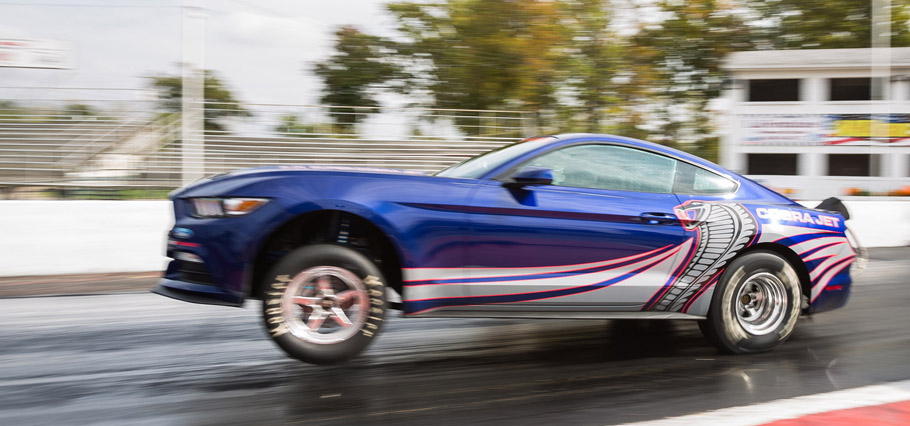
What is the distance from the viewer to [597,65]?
30.1 meters

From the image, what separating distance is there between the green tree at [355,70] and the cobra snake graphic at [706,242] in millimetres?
26451

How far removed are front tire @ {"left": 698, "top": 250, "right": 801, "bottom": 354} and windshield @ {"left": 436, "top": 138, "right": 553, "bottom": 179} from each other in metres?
1.52

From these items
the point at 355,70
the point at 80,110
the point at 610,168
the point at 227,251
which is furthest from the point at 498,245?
the point at 355,70

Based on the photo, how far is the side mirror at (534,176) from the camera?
4508 millimetres

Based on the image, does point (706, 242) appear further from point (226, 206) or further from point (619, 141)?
point (226, 206)

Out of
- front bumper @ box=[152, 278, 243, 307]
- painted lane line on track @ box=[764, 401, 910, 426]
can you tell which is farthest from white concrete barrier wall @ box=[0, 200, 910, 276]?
painted lane line on track @ box=[764, 401, 910, 426]

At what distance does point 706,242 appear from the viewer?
4949mm

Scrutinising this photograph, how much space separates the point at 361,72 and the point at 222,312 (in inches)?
1005

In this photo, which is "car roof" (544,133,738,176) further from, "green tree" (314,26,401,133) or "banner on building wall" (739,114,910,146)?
"green tree" (314,26,401,133)

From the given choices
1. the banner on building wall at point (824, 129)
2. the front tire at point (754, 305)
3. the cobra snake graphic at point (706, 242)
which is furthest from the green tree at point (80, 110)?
the banner on building wall at point (824, 129)

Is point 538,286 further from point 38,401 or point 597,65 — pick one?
point 597,65

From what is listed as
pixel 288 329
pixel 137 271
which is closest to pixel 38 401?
pixel 288 329

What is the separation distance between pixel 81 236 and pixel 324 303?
278 inches

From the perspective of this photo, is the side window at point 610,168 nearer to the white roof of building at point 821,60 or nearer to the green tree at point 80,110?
the green tree at point 80,110
